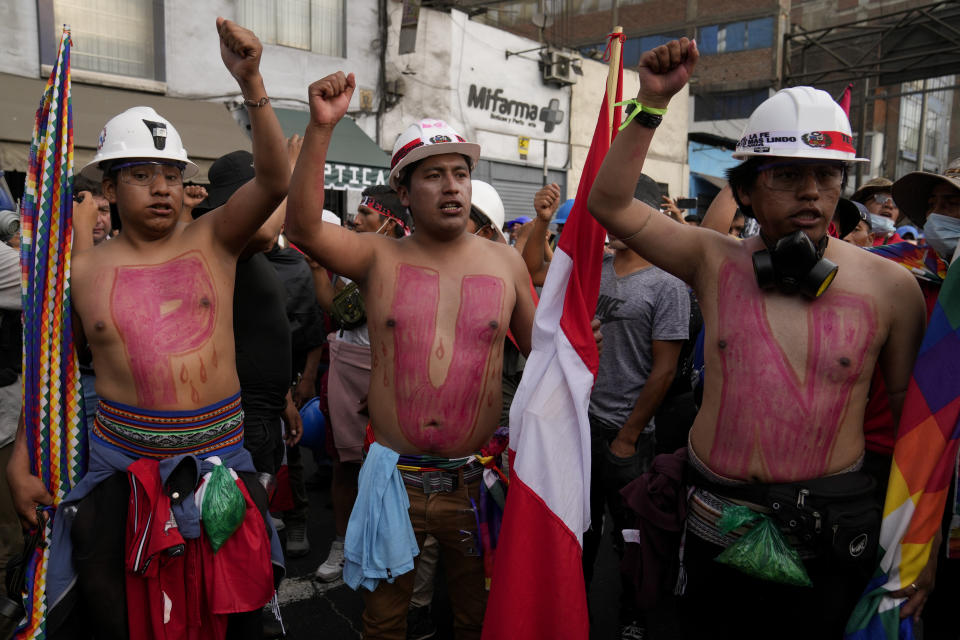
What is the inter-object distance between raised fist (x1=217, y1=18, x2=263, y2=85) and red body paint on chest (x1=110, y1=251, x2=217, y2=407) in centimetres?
72

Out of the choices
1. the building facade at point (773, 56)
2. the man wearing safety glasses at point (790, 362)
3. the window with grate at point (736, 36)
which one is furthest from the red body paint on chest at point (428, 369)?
the window with grate at point (736, 36)

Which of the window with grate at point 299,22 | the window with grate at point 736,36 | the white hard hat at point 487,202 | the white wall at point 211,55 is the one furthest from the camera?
the window with grate at point 736,36

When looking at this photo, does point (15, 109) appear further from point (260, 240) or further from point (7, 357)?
point (260, 240)

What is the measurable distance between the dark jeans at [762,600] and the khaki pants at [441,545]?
2.58ft

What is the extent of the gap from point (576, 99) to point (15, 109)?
39.5 feet

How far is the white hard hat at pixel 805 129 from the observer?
209 cm

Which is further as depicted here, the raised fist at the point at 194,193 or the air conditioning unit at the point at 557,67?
the air conditioning unit at the point at 557,67

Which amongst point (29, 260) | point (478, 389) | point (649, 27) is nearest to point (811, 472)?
point (478, 389)

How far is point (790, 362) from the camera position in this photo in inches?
85.2

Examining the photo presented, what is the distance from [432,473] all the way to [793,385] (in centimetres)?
127

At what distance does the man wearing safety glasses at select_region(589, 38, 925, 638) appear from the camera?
210 cm

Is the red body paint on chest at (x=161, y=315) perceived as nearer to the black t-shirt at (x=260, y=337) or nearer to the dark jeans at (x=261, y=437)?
the black t-shirt at (x=260, y=337)

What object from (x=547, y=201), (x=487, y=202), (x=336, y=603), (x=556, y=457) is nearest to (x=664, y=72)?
(x=556, y=457)

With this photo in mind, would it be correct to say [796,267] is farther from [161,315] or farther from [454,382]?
[161,315]
